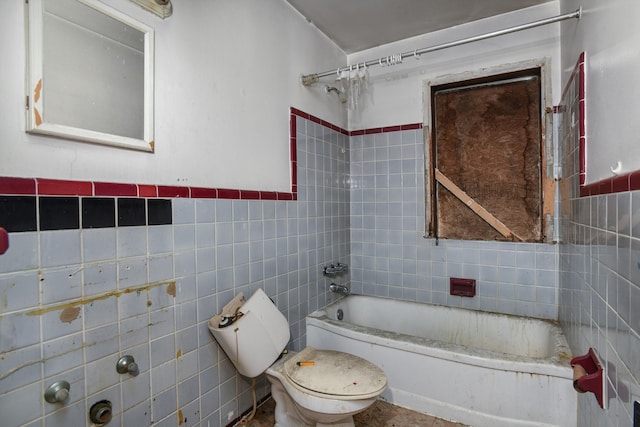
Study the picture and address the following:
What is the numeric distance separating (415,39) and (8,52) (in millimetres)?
2475

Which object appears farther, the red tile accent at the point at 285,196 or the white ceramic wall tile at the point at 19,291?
the red tile accent at the point at 285,196

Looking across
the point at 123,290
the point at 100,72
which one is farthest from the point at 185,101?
the point at 123,290

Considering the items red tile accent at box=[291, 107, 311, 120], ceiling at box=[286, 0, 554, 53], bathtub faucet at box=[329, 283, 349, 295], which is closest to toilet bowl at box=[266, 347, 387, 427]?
bathtub faucet at box=[329, 283, 349, 295]

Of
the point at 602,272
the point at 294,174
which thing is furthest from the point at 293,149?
the point at 602,272

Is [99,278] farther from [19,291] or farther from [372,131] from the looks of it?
[372,131]

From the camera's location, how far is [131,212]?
1.21m

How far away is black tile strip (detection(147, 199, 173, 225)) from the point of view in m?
1.27

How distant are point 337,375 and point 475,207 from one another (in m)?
1.62

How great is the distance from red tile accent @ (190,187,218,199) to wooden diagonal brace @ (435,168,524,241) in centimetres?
174

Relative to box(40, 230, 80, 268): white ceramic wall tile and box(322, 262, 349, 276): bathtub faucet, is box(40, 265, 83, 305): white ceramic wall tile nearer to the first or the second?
box(40, 230, 80, 268): white ceramic wall tile

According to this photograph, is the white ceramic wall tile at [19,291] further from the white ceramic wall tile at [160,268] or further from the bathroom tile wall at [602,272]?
the bathroom tile wall at [602,272]

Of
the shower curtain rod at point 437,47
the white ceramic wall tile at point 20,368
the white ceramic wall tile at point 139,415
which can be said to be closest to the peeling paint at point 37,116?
the white ceramic wall tile at point 20,368

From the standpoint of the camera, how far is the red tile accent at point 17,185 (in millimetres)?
898

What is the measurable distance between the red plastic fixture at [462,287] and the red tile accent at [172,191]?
6.54 feet
